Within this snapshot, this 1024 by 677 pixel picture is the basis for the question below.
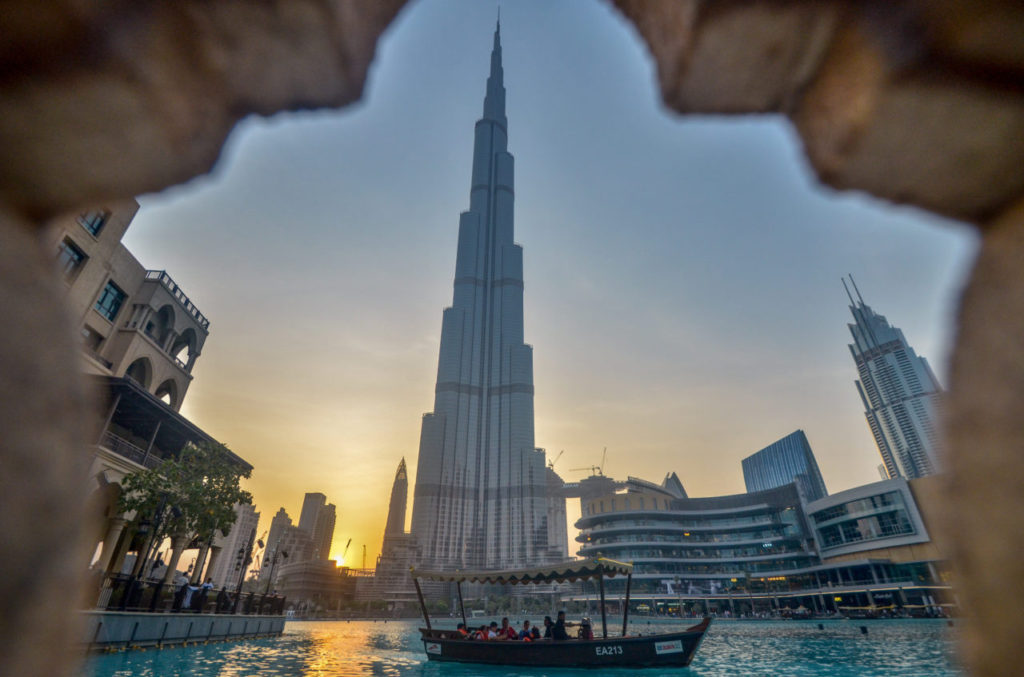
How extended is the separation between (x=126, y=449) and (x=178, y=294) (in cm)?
1255

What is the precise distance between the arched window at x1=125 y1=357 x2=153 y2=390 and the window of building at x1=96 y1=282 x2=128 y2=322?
2.87 m

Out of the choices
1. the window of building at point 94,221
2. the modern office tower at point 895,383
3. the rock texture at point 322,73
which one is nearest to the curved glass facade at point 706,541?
the window of building at point 94,221

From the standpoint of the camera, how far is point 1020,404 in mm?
1153

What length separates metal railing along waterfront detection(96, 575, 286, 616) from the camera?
1755cm

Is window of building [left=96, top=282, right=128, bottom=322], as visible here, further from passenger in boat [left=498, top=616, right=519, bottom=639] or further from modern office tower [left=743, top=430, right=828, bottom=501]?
modern office tower [left=743, top=430, right=828, bottom=501]

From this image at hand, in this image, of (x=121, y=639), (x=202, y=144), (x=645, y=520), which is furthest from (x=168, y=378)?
(x=645, y=520)

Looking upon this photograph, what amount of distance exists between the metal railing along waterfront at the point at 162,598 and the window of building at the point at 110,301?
13.8 metres

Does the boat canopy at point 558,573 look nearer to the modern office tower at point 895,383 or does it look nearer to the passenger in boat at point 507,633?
the passenger in boat at point 507,633

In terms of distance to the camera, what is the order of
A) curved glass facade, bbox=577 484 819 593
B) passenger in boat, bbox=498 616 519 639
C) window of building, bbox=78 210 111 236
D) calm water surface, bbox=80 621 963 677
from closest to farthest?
calm water surface, bbox=80 621 963 677 → passenger in boat, bbox=498 616 519 639 → window of building, bbox=78 210 111 236 → curved glass facade, bbox=577 484 819 593

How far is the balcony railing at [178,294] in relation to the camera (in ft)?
96.4

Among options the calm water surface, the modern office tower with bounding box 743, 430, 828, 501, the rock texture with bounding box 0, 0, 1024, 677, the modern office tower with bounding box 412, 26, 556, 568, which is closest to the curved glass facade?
the calm water surface

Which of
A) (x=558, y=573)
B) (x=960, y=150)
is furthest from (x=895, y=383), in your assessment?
(x=960, y=150)

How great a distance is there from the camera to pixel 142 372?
28.6 m

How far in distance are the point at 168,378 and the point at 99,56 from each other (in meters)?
35.1
